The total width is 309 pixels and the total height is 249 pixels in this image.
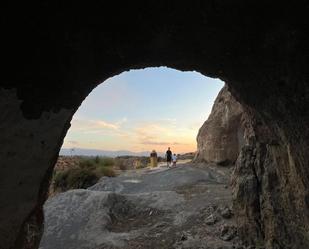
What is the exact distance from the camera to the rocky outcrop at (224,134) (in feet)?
66.7

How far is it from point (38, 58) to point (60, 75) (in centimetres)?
30

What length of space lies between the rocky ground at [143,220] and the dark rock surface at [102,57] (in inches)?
190

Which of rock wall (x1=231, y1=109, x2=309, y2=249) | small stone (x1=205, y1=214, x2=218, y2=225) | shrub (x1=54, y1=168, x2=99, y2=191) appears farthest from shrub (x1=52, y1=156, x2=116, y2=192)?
rock wall (x1=231, y1=109, x2=309, y2=249)

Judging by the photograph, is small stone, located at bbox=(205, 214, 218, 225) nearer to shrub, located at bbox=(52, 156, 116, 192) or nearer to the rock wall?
the rock wall

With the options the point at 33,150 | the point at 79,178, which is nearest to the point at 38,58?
the point at 33,150

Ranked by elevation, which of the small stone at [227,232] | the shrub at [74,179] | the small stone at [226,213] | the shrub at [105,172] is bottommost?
the small stone at [227,232]

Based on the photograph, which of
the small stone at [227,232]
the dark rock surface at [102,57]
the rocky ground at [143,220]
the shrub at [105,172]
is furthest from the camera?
the shrub at [105,172]

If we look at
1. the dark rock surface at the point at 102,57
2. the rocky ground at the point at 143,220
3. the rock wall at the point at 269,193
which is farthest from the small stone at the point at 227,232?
the dark rock surface at the point at 102,57

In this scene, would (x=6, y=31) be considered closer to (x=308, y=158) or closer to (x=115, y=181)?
(x=308, y=158)

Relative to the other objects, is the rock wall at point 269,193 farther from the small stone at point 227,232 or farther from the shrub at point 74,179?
the shrub at point 74,179

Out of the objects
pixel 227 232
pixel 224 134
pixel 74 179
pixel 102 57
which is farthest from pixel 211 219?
pixel 224 134

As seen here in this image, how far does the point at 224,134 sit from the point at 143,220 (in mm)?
10693

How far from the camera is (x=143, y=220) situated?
11258 millimetres

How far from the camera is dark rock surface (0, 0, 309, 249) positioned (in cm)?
378
